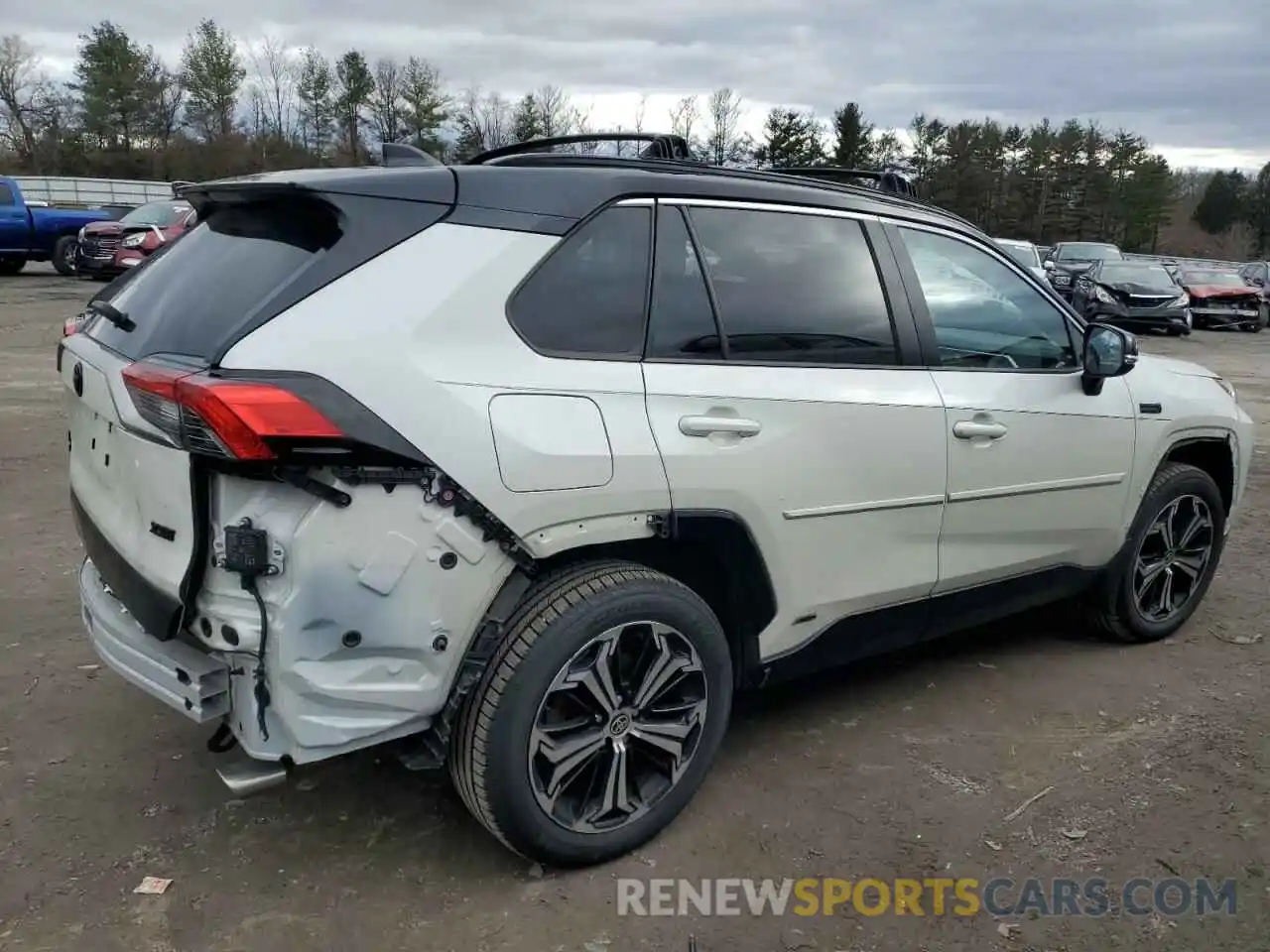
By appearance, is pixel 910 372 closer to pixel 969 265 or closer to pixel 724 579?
pixel 969 265

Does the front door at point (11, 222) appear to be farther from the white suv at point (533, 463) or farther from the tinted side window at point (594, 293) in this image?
the tinted side window at point (594, 293)

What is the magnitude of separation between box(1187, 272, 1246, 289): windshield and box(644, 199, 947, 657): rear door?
2546cm

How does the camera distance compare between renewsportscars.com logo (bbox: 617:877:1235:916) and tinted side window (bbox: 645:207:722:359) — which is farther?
tinted side window (bbox: 645:207:722:359)

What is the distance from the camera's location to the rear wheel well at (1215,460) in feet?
14.6

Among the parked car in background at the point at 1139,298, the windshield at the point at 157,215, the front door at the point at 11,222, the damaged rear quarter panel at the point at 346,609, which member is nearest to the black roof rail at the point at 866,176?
the damaged rear quarter panel at the point at 346,609

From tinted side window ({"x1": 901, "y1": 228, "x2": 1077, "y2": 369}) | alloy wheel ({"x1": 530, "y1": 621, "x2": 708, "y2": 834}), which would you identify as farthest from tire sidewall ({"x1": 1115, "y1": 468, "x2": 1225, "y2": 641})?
alloy wheel ({"x1": 530, "y1": 621, "x2": 708, "y2": 834})

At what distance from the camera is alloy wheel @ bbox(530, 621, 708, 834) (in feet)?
8.67

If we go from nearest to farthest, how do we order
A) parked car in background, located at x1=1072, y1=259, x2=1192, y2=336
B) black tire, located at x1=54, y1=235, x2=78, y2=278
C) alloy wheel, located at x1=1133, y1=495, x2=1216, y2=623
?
alloy wheel, located at x1=1133, y1=495, x2=1216, y2=623, parked car in background, located at x1=1072, y1=259, x2=1192, y2=336, black tire, located at x1=54, y1=235, x2=78, y2=278

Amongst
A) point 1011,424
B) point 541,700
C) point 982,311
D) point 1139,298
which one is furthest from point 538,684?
point 1139,298

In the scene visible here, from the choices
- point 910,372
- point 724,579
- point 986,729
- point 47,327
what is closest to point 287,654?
point 724,579

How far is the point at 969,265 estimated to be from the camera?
3.63 metres

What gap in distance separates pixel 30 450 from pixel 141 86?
5311cm

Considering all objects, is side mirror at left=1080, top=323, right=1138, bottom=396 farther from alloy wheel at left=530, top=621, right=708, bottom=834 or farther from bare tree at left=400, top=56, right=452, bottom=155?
bare tree at left=400, top=56, right=452, bottom=155

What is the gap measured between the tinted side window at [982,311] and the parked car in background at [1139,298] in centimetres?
1843
